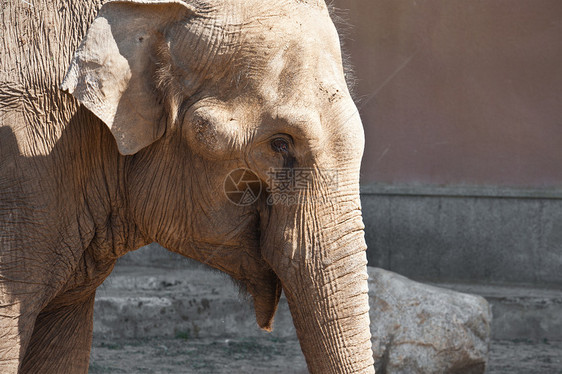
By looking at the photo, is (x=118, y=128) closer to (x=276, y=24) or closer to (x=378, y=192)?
(x=276, y=24)

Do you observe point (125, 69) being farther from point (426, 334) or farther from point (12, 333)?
point (426, 334)

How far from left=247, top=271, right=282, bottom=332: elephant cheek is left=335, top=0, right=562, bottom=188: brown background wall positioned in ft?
A: 15.9

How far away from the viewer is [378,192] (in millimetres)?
7191

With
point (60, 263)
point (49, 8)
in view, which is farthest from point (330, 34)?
point (60, 263)

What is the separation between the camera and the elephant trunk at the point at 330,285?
6.61ft

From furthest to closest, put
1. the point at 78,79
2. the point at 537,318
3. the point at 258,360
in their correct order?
the point at 537,318
the point at 258,360
the point at 78,79

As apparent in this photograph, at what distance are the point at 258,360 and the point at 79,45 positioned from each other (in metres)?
3.86

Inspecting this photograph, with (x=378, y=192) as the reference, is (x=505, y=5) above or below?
above

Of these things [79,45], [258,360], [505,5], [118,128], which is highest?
[505,5]

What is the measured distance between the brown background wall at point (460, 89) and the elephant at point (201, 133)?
4.98 metres

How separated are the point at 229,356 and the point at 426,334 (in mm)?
1430

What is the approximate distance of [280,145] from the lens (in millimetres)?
2031

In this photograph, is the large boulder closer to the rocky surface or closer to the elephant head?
the rocky surface

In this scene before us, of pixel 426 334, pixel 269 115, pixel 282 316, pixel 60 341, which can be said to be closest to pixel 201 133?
pixel 269 115
